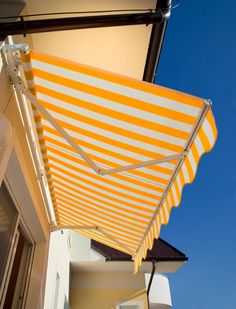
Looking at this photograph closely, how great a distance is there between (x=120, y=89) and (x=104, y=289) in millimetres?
14247

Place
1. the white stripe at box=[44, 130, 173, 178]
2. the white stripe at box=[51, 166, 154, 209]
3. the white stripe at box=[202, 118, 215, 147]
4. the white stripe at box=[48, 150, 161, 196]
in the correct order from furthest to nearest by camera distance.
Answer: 1. the white stripe at box=[51, 166, 154, 209]
2. the white stripe at box=[48, 150, 161, 196]
3. the white stripe at box=[44, 130, 173, 178]
4. the white stripe at box=[202, 118, 215, 147]

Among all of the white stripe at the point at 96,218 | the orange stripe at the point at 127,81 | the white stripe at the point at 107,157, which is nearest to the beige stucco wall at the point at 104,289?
the white stripe at the point at 96,218

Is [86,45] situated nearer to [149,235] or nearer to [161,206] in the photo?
[161,206]

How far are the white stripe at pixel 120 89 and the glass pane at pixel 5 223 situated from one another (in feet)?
7.53

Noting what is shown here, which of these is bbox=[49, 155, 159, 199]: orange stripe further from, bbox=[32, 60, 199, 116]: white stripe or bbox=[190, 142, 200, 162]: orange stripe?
bbox=[32, 60, 199, 116]: white stripe

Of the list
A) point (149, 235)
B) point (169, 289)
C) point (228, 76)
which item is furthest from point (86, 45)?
point (228, 76)

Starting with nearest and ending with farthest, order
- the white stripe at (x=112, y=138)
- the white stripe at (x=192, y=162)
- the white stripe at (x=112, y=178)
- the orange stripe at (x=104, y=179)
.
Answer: the white stripe at (x=192, y=162) → the white stripe at (x=112, y=138) → the white stripe at (x=112, y=178) → the orange stripe at (x=104, y=179)

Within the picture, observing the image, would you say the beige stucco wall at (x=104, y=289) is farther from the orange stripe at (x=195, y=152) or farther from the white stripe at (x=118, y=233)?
the orange stripe at (x=195, y=152)

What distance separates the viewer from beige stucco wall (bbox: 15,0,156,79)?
14.8 ft

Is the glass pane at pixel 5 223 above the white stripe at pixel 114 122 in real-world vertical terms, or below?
below

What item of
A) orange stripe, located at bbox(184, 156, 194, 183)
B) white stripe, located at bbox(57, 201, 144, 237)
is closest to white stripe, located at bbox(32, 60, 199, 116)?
orange stripe, located at bbox(184, 156, 194, 183)

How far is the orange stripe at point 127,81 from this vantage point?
3.32 metres

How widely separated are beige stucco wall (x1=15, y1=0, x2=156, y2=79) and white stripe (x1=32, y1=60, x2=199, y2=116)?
173 cm

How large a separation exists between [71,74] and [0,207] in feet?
9.15
